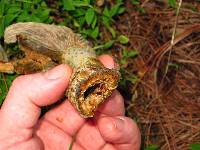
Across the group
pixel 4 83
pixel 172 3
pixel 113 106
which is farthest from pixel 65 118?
pixel 172 3

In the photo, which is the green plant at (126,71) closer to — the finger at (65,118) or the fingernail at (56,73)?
the finger at (65,118)

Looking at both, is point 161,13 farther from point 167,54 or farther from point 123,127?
point 123,127

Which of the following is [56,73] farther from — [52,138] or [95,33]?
[95,33]

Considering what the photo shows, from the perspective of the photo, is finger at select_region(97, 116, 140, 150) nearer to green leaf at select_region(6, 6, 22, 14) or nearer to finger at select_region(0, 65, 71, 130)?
finger at select_region(0, 65, 71, 130)

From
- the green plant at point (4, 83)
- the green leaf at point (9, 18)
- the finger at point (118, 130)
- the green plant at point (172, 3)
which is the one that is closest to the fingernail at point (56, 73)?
the finger at point (118, 130)

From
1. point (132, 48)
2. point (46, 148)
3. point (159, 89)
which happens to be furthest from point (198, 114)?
point (46, 148)

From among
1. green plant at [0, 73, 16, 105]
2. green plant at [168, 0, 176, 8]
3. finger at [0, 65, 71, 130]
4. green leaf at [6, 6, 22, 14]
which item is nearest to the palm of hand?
finger at [0, 65, 71, 130]

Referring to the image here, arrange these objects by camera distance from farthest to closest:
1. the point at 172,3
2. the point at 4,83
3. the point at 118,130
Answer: the point at 172,3
the point at 4,83
the point at 118,130
